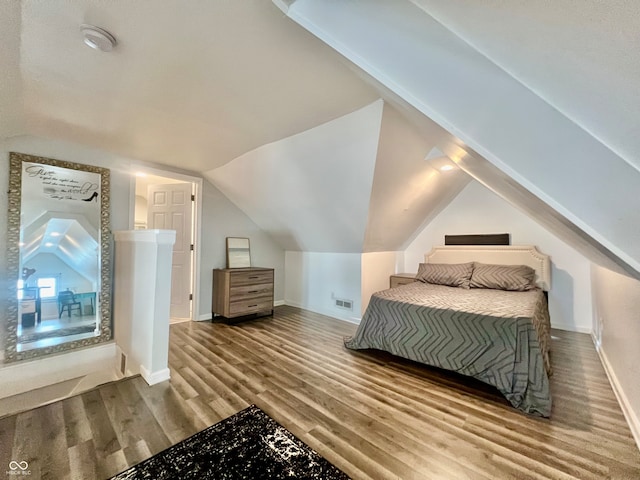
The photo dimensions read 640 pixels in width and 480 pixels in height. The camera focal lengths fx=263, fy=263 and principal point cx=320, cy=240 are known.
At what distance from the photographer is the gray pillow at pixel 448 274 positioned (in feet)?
11.4

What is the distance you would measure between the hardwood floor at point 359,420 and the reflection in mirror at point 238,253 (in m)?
1.74

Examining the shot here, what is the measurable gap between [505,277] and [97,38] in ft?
13.9

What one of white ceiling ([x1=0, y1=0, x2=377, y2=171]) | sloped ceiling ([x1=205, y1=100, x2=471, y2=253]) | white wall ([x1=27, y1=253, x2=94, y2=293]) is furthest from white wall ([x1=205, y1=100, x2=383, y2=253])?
white wall ([x1=27, y1=253, x2=94, y2=293])

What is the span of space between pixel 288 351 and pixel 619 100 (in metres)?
2.82

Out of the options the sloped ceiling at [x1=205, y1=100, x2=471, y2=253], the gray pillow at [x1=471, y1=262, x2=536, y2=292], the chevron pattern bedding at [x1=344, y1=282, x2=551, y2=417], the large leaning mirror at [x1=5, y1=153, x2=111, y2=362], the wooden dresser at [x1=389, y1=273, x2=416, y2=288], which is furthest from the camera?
the wooden dresser at [x1=389, y1=273, x2=416, y2=288]

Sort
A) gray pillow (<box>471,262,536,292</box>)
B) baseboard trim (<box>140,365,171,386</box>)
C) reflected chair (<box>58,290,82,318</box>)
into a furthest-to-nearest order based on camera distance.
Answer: gray pillow (<box>471,262,536,292</box>), reflected chair (<box>58,290,82,318</box>), baseboard trim (<box>140,365,171,386</box>)

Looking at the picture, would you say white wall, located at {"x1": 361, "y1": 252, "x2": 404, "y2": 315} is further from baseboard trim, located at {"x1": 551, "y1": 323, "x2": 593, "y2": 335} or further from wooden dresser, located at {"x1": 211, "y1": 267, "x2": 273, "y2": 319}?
baseboard trim, located at {"x1": 551, "y1": 323, "x2": 593, "y2": 335}

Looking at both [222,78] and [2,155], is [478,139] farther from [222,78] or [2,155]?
[2,155]

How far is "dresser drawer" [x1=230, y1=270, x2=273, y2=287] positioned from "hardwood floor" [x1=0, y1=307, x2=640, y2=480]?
50.9 inches

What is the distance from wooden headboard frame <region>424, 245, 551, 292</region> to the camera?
347 cm

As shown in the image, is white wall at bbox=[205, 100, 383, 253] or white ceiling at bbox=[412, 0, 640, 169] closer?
white ceiling at bbox=[412, 0, 640, 169]

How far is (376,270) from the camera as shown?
163 inches

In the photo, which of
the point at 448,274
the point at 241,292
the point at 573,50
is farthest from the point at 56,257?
the point at 448,274

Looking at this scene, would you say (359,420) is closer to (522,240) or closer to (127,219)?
(127,219)
